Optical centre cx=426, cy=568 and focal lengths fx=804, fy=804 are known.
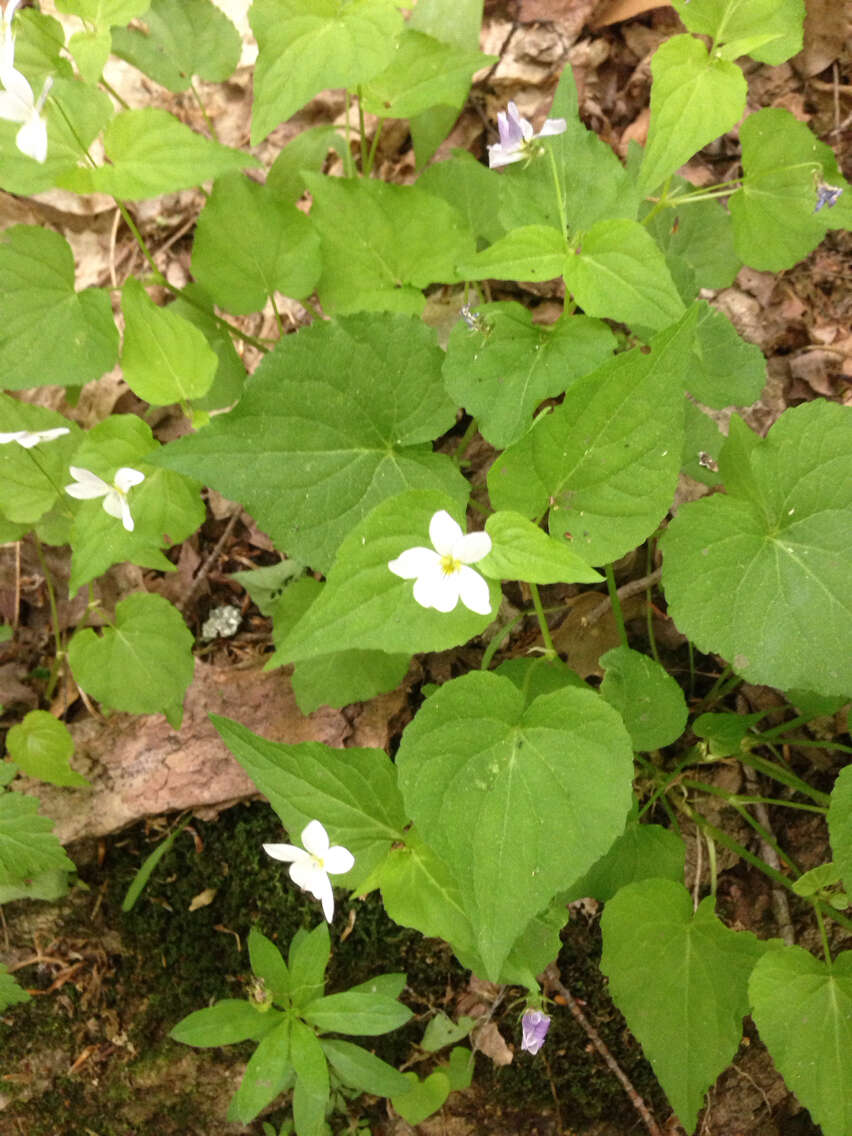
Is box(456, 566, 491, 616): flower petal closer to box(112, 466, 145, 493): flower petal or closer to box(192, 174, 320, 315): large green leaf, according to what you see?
box(112, 466, 145, 493): flower petal

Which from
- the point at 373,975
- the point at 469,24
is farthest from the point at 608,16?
the point at 373,975

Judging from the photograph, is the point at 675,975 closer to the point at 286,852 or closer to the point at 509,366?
the point at 286,852

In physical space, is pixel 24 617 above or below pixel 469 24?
below

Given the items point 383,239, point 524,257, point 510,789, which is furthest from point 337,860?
point 383,239

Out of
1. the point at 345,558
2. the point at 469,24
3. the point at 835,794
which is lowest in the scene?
the point at 835,794

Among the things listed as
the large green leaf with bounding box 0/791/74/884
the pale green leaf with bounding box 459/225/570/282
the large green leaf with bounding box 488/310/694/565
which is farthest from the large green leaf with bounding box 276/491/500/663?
the large green leaf with bounding box 0/791/74/884

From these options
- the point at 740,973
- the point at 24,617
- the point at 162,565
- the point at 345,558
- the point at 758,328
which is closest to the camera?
the point at 345,558

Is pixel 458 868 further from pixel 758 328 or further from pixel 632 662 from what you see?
pixel 758 328
